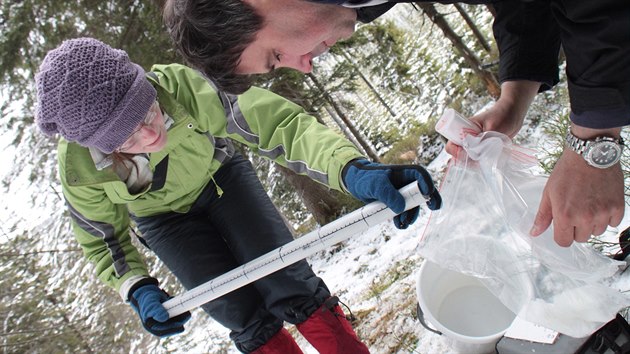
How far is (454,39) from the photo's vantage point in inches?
251

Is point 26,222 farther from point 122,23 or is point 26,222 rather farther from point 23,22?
point 122,23

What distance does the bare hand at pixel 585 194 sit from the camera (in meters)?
1.10

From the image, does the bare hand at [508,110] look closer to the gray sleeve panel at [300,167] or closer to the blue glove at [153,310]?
the gray sleeve panel at [300,167]

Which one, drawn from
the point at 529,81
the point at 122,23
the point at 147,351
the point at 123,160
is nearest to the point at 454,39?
the point at 122,23

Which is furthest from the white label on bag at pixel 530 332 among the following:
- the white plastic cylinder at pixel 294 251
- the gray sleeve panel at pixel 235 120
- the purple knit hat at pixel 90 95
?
the purple knit hat at pixel 90 95

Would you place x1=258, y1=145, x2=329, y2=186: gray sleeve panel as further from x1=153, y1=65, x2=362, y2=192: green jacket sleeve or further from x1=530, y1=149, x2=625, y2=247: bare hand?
x1=530, y1=149, x2=625, y2=247: bare hand

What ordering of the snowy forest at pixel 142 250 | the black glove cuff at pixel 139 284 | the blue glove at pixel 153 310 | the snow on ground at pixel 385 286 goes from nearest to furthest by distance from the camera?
the blue glove at pixel 153 310 → the black glove cuff at pixel 139 284 → the snow on ground at pixel 385 286 → the snowy forest at pixel 142 250

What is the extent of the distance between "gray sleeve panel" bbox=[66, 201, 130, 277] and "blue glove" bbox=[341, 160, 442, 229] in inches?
55.3

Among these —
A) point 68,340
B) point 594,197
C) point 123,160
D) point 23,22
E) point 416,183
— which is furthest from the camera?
point 68,340

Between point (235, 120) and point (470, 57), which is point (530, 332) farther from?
point (470, 57)

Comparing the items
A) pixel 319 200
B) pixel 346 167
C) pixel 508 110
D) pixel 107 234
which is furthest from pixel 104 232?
pixel 319 200

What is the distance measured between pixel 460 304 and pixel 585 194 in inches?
55.9

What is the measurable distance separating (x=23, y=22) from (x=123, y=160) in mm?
3377

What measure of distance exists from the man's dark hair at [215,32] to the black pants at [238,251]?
89 centimetres
